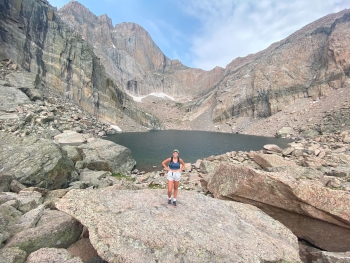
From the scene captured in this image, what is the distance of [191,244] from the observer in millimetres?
4949

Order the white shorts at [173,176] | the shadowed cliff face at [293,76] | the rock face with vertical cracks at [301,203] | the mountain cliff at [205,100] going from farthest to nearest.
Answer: the shadowed cliff face at [293,76]
the mountain cliff at [205,100]
the white shorts at [173,176]
the rock face with vertical cracks at [301,203]

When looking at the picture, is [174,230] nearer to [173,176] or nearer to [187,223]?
[187,223]

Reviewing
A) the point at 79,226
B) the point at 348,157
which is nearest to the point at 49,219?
the point at 79,226

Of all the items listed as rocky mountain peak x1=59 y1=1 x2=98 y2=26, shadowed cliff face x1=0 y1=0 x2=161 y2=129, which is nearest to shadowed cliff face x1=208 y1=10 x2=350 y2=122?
shadowed cliff face x1=0 y1=0 x2=161 y2=129

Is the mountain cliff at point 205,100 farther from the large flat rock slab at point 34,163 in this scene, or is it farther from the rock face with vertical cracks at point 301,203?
the rock face with vertical cracks at point 301,203

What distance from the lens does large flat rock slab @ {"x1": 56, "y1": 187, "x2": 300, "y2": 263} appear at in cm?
468

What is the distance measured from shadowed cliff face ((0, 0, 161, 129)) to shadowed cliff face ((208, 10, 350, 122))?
7045 cm

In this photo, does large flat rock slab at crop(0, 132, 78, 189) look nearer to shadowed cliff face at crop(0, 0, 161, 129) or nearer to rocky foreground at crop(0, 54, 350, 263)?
rocky foreground at crop(0, 54, 350, 263)

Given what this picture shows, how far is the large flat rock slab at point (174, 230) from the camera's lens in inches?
184

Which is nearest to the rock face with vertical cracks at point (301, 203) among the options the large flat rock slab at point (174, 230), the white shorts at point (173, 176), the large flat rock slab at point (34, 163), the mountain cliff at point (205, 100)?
the large flat rock slab at point (174, 230)

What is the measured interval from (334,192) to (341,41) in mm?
112291

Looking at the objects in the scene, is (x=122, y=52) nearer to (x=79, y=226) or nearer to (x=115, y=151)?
(x=115, y=151)

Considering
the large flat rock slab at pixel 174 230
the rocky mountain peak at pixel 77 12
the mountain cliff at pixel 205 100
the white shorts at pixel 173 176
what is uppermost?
the rocky mountain peak at pixel 77 12

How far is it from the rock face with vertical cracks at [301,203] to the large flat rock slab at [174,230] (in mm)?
1110
